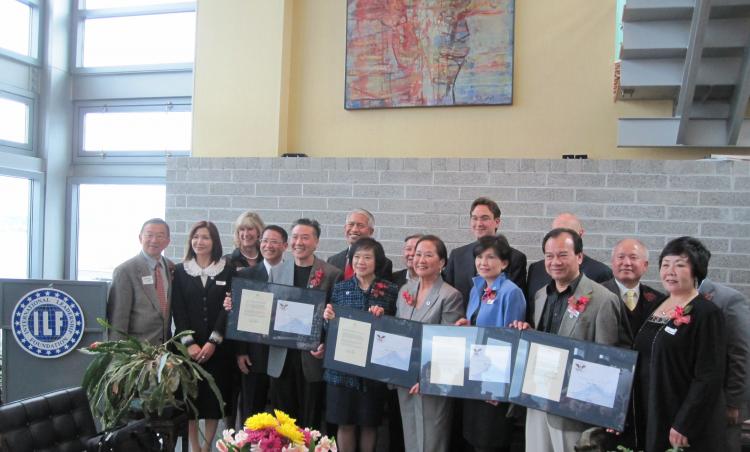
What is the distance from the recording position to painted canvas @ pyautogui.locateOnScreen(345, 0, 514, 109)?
5930 mm

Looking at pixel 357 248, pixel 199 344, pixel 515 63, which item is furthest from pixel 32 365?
pixel 515 63

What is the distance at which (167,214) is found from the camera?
6176mm

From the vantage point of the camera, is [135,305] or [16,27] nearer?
[135,305]

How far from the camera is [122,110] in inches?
296

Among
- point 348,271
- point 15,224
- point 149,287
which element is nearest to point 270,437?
point 348,271

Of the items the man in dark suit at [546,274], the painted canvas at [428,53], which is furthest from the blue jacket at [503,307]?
the painted canvas at [428,53]

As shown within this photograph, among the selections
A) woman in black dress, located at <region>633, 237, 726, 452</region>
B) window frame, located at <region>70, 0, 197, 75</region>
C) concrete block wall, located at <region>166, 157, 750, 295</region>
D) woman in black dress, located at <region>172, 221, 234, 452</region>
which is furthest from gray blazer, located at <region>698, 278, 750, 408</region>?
window frame, located at <region>70, 0, 197, 75</region>

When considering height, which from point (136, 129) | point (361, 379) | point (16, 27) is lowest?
point (361, 379)

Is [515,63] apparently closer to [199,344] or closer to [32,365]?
[199,344]

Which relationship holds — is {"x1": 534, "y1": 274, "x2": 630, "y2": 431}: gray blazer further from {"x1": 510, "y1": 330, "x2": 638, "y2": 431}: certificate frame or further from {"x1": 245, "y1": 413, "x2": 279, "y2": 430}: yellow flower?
{"x1": 245, "y1": 413, "x2": 279, "y2": 430}: yellow flower

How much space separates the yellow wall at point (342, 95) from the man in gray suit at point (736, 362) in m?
2.57

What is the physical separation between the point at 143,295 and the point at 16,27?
4.87 meters

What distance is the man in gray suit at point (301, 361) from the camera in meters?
3.90

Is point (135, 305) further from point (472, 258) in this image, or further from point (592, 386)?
point (592, 386)
